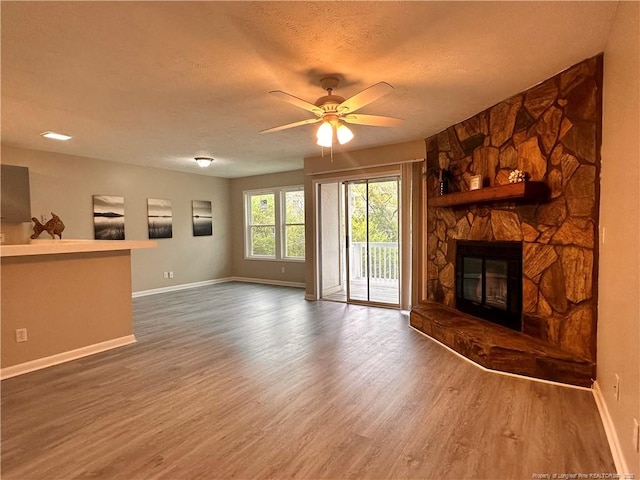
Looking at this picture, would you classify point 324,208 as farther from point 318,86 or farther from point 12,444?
point 12,444

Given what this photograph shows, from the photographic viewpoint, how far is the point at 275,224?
310 inches

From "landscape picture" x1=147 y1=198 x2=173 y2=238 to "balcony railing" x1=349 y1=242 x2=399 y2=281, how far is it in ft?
12.8

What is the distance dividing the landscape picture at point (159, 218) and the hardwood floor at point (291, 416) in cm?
369

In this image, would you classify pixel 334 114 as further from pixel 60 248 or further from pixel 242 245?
pixel 242 245

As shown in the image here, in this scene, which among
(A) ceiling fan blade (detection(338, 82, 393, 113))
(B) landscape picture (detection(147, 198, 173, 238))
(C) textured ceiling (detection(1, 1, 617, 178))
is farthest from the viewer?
(B) landscape picture (detection(147, 198, 173, 238))

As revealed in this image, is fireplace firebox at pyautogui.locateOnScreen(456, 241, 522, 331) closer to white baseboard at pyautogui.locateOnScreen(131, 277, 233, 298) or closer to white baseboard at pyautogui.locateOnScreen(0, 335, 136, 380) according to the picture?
white baseboard at pyautogui.locateOnScreen(0, 335, 136, 380)

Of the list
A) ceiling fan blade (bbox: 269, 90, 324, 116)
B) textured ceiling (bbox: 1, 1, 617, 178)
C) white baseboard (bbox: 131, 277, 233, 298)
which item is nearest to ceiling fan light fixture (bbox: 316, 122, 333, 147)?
ceiling fan blade (bbox: 269, 90, 324, 116)

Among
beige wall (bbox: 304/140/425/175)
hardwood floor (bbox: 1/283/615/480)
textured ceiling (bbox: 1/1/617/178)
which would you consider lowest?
hardwood floor (bbox: 1/283/615/480)

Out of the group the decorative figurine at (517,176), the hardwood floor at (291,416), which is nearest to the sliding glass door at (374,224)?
the hardwood floor at (291,416)

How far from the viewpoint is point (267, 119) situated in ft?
12.9

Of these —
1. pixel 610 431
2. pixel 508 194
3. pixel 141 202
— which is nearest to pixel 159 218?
pixel 141 202

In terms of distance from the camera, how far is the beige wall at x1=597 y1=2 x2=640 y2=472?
5.57 ft

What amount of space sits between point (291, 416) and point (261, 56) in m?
2.55

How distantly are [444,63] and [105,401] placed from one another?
3.66 metres
